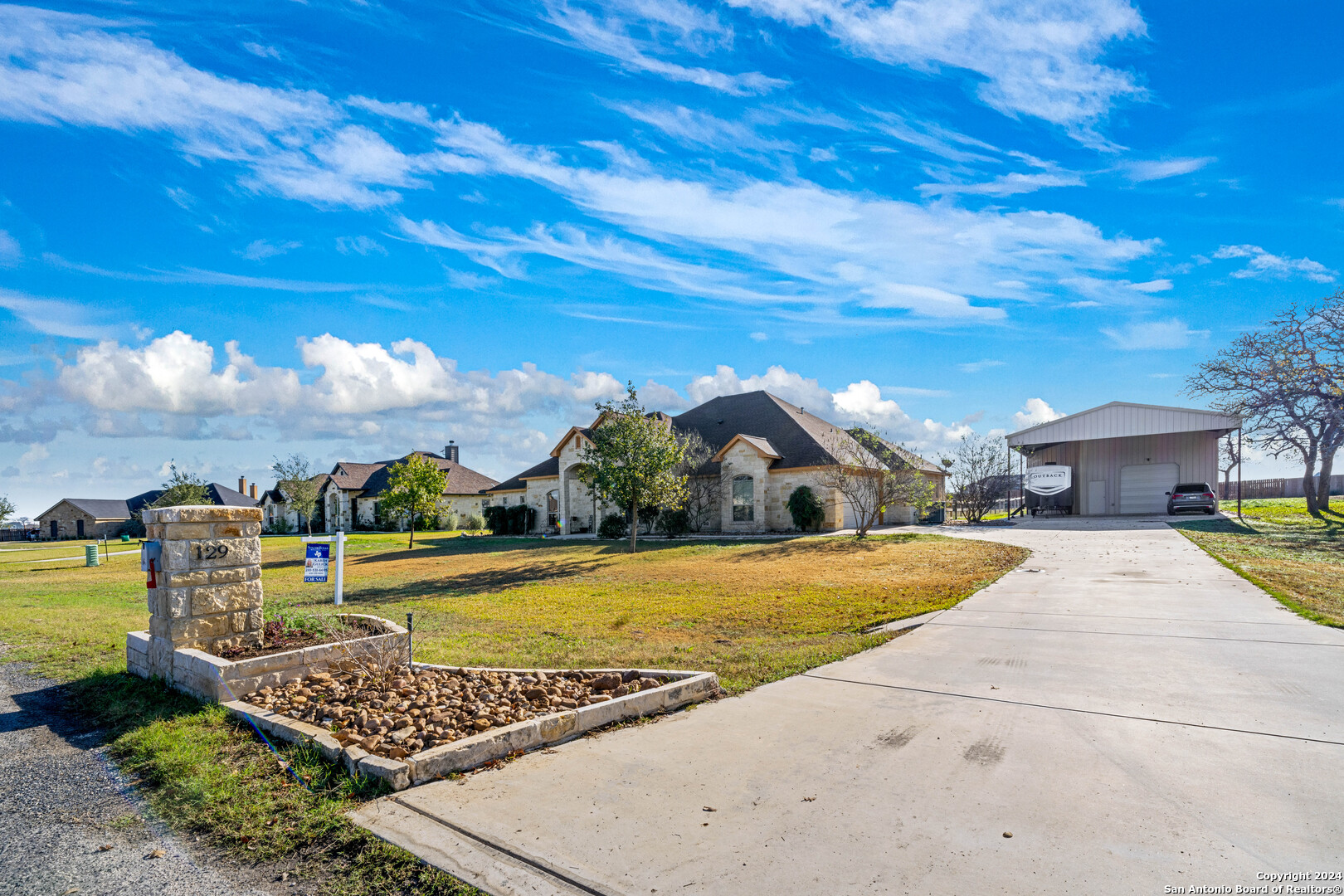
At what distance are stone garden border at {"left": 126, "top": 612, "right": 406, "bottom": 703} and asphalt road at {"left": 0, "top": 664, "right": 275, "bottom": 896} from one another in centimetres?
87

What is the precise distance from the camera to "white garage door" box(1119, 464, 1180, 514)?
114 feet

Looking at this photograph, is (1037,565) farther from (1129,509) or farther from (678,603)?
(1129,509)

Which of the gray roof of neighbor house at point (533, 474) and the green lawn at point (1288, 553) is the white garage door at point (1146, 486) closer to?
the green lawn at point (1288, 553)

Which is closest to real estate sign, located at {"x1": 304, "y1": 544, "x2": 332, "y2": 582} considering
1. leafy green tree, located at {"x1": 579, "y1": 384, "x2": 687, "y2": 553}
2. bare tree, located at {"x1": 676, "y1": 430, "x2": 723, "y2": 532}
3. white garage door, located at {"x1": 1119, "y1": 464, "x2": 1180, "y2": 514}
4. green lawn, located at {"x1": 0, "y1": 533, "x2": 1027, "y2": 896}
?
green lawn, located at {"x1": 0, "y1": 533, "x2": 1027, "y2": 896}

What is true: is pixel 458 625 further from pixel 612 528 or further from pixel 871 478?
pixel 612 528

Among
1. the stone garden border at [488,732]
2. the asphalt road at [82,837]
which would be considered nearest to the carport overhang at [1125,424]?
the stone garden border at [488,732]

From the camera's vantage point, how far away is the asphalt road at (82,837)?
3410 mm

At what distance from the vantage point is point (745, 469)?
31375 millimetres

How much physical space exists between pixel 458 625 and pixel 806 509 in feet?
66.2

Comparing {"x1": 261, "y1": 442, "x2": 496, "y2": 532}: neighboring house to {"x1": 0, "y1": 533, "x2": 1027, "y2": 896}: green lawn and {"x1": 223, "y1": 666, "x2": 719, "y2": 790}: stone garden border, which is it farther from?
{"x1": 223, "y1": 666, "x2": 719, "y2": 790}: stone garden border

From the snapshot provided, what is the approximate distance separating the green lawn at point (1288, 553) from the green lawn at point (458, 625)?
4.43 metres

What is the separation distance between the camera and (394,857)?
3521mm

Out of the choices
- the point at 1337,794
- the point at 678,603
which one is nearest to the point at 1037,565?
the point at 678,603

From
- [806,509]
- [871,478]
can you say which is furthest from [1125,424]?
[806,509]
